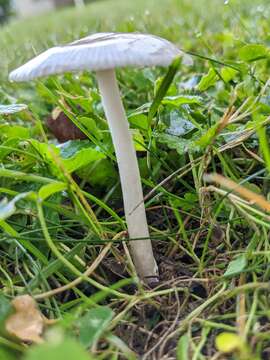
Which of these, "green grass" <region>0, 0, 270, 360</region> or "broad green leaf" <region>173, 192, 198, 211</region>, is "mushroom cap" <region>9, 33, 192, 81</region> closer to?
"green grass" <region>0, 0, 270, 360</region>

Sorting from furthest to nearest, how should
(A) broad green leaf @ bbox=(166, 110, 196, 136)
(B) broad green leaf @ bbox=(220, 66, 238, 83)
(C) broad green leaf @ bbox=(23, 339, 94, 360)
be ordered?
(B) broad green leaf @ bbox=(220, 66, 238, 83) → (A) broad green leaf @ bbox=(166, 110, 196, 136) → (C) broad green leaf @ bbox=(23, 339, 94, 360)

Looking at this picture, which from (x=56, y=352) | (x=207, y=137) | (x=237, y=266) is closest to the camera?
(x=56, y=352)

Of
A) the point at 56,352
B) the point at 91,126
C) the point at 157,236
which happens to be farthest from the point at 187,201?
the point at 56,352

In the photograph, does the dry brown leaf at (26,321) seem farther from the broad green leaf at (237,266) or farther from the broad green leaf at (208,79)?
the broad green leaf at (208,79)

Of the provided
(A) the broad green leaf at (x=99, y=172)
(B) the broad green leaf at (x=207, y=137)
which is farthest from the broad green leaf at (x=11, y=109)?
(B) the broad green leaf at (x=207, y=137)

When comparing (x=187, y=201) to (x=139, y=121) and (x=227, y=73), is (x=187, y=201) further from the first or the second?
(x=227, y=73)

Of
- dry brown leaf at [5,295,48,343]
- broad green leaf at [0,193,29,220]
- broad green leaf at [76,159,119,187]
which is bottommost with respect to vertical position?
dry brown leaf at [5,295,48,343]

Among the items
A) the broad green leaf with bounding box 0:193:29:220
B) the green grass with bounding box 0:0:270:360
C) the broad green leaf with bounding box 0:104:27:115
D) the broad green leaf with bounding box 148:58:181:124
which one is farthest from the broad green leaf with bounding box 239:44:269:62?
the broad green leaf with bounding box 0:193:29:220
